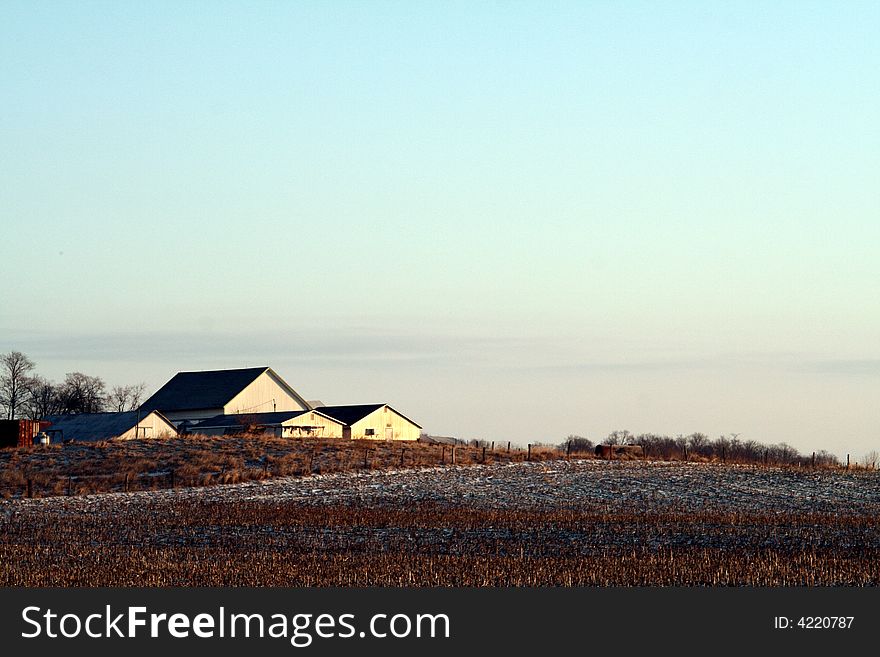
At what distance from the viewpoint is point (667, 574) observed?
21812 millimetres

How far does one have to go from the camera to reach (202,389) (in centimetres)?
9344

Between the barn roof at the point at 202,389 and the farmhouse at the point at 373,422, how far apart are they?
4214mm

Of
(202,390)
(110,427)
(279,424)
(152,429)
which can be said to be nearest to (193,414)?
(202,390)

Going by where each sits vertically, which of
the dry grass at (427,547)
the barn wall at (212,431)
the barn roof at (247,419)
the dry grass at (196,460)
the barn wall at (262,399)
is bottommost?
the dry grass at (427,547)

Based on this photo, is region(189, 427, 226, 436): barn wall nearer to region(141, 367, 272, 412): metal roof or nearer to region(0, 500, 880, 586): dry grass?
region(141, 367, 272, 412): metal roof

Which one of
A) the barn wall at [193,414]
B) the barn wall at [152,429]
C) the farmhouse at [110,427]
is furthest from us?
the barn wall at [193,414]

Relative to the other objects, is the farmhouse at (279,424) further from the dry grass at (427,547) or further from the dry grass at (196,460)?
the dry grass at (427,547)

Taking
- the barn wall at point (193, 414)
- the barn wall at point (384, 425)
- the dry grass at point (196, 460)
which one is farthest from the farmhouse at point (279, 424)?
the dry grass at point (196, 460)

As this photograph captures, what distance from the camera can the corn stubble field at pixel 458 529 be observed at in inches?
865

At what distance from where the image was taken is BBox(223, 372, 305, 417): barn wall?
90.2 metres

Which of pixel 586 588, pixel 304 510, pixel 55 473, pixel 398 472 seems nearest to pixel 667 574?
pixel 586 588

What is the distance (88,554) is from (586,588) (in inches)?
445

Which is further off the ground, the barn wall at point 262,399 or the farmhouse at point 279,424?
the barn wall at point 262,399

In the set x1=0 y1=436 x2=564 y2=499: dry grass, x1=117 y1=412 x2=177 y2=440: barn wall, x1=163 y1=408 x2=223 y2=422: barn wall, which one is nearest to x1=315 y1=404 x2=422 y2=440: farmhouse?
x1=163 y1=408 x2=223 y2=422: barn wall
